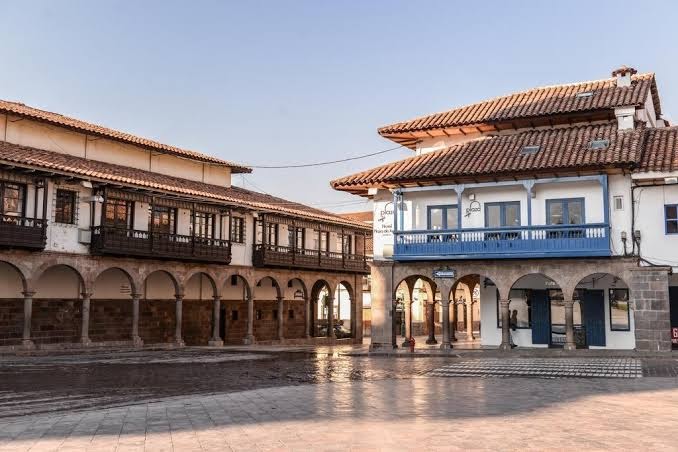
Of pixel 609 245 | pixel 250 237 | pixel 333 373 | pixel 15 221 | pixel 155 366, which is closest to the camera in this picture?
pixel 333 373

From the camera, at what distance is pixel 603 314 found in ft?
85.8

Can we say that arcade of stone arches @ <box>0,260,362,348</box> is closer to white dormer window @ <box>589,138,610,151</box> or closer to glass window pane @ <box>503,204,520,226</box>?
glass window pane @ <box>503,204,520,226</box>

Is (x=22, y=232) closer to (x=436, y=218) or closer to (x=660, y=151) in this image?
(x=436, y=218)

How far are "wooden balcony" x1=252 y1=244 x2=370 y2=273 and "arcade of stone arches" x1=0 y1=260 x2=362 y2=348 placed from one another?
0.82 m

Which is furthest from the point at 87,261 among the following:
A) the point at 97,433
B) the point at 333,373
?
the point at 97,433

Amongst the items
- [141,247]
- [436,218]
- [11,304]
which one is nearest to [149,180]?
[141,247]

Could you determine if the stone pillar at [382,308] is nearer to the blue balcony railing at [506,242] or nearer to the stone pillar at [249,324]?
the blue balcony railing at [506,242]

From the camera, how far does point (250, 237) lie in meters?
38.7

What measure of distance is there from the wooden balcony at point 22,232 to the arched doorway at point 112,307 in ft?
13.6

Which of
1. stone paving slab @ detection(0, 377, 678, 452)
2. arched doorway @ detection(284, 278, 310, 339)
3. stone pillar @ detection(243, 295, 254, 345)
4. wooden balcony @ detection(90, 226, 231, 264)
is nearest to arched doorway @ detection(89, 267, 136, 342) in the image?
wooden balcony @ detection(90, 226, 231, 264)

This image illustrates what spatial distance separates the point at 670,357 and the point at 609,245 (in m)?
4.12

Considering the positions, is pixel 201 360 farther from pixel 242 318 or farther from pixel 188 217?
pixel 242 318

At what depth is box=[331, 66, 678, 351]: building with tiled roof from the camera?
24453 mm

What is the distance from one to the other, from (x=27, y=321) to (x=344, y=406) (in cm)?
1993
